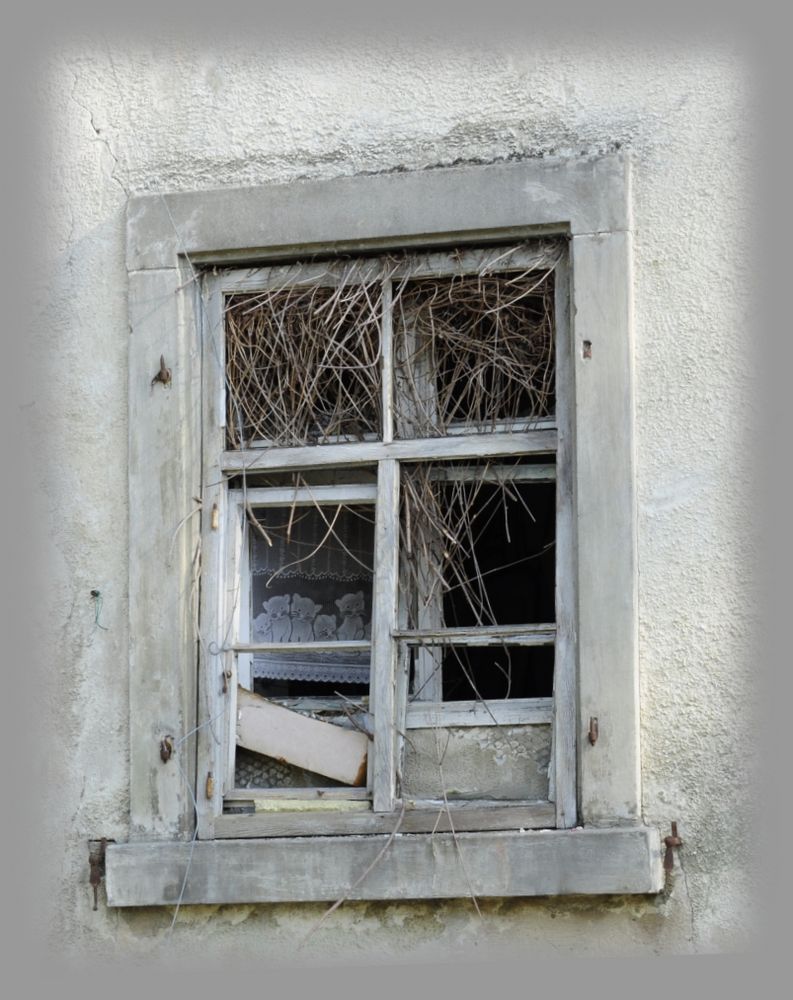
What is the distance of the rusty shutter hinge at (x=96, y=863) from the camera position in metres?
4.62

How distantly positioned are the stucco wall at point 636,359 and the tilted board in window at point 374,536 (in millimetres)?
281

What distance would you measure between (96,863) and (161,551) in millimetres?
947

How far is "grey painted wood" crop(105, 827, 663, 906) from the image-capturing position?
427 centimetres

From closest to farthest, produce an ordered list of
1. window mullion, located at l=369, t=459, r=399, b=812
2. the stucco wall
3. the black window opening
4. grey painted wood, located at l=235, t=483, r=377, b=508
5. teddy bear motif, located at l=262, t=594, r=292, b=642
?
the stucco wall → window mullion, located at l=369, t=459, r=399, b=812 → the black window opening → grey painted wood, located at l=235, t=483, r=377, b=508 → teddy bear motif, located at l=262, t=594, r=292, b=642

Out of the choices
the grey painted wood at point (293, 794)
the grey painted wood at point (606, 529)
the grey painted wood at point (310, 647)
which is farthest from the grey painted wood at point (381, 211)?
the grey painted wood at point (293, 794)

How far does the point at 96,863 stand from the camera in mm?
4629

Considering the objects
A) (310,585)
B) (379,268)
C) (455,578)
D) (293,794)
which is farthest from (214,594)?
(379,268)

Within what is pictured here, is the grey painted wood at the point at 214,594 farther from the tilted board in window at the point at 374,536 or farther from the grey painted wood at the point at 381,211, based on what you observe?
the grey painted wood at the point at 381,211

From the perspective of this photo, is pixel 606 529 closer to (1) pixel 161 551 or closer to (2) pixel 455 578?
(2) pixel 455 578

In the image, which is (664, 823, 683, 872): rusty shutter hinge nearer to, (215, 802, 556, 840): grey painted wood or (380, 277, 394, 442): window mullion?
(215, 802, 556, 840): grey painted wood

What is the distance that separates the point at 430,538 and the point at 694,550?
0.80m

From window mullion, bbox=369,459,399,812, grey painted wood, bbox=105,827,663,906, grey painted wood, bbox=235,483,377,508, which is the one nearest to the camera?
grey painted wood, bbox=105,827,663,906

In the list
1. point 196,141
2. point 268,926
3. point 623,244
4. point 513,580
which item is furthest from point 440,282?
point 268,926

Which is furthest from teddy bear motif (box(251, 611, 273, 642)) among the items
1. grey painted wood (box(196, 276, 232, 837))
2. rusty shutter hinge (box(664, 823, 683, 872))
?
rusty shutter hinge (box(664, 823, 683, 872))
